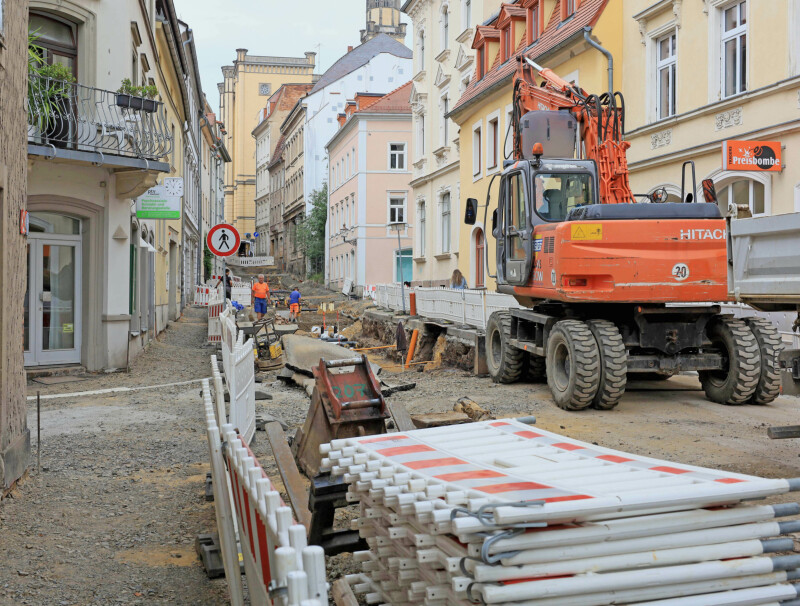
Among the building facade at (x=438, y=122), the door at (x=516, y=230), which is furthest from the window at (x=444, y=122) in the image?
the door at (x=516, y=230)

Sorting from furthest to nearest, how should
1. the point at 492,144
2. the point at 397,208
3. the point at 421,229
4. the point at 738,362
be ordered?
the point at 397,208
the point at 421,229
the point at 492,144
the point at 738,362

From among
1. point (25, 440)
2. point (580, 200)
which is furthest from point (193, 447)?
point (580, 200)

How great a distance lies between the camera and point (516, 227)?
1175cm

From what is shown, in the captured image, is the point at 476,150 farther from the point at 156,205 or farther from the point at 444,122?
the point at 156,205

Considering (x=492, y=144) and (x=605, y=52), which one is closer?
(x=605, y=52)

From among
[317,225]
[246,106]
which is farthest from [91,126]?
[246,106]

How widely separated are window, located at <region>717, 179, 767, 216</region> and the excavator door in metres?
4.89

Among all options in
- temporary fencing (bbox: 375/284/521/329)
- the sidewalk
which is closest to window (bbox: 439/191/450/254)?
temporary fencing (bbox: 375/284/521/329)

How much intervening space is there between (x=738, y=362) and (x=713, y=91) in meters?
7.26

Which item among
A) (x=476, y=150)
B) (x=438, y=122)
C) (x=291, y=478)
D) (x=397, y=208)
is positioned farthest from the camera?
(x=397, y=208)

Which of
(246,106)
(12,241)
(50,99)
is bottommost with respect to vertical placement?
(12,241)

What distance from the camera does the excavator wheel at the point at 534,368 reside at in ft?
42.2

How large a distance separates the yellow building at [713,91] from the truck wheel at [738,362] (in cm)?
408

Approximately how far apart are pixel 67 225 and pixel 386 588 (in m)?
12.4
